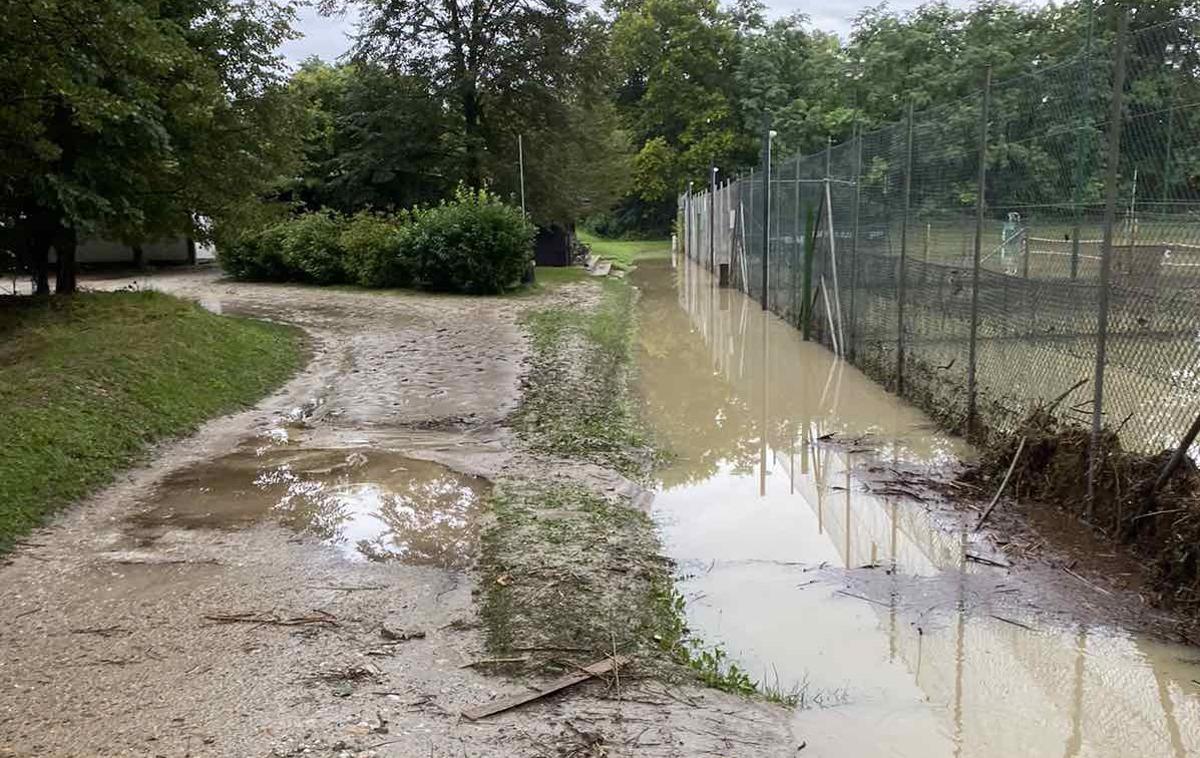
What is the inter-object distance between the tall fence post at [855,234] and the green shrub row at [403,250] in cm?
1035

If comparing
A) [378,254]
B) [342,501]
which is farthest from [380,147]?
[342,501]

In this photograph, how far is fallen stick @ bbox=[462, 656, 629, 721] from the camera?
3467 millimetres

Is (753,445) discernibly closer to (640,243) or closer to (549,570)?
(549,570)

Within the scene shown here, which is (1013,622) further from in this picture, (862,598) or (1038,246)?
(1038,246)

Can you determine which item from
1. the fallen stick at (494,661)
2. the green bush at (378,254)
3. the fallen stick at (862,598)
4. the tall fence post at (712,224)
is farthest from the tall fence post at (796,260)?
the tall fence post at (712,224)

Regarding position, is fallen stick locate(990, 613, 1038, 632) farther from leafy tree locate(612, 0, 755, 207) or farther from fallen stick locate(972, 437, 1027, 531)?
leafy tree locate(612, 0, 755, 207)

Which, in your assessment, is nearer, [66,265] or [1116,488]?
[1116,488]

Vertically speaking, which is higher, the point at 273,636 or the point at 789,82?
the point at 789,82

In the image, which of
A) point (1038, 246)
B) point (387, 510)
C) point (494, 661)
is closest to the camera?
point (494, 661)

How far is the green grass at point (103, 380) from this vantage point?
20.4 feet

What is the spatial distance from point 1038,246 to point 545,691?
16.5ft

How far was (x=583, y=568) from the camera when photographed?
496cm

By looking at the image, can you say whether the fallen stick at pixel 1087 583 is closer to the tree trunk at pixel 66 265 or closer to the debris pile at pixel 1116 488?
the debris pile at pixel 1116 488

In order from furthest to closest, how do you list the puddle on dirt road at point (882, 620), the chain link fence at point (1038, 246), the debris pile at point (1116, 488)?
the chain link fence at point (1038, 246)
the debris pile at point (1116, 488)
the puddle on dirt road at point (882, 620)
